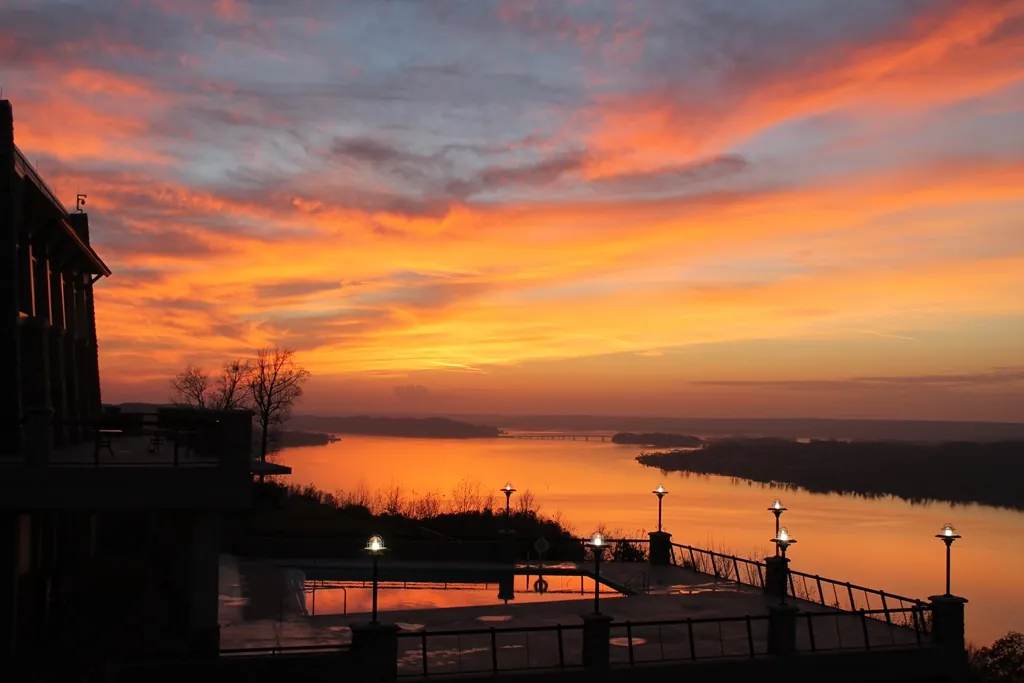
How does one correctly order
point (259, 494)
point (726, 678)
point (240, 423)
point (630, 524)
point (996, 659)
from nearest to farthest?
point (240, 423) → point (726, 678) → point (259, 494) → point (996, 659) → point (630, 524)

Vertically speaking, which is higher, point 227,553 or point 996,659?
point 227,553

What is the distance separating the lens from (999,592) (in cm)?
4694

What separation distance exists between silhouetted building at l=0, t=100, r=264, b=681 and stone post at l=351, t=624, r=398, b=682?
2693 millimetres

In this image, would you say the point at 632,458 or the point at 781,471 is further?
the point at 632,458

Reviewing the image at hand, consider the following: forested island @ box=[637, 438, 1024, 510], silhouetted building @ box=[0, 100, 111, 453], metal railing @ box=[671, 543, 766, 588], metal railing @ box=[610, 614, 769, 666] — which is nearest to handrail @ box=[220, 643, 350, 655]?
silhouetted building @ box=[0, 100, 111, 453]

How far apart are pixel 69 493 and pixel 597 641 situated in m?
9.82

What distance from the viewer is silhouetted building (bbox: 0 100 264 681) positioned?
16125 mm

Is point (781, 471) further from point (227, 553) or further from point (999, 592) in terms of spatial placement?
point (227, 553)

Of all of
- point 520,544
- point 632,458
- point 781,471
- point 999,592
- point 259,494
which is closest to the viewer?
point 259,494

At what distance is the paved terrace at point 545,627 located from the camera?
1906 centimetres

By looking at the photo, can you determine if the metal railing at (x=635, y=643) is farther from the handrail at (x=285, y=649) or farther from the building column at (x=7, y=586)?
the building column at (x=7, y=586)

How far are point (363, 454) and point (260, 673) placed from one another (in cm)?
16444

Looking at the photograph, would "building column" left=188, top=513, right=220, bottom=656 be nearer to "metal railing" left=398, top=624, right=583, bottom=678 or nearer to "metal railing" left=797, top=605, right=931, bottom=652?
"metal railing" left=398, top=624, right=583, bottom=678

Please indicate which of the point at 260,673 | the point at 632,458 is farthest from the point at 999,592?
the point at 632,458
